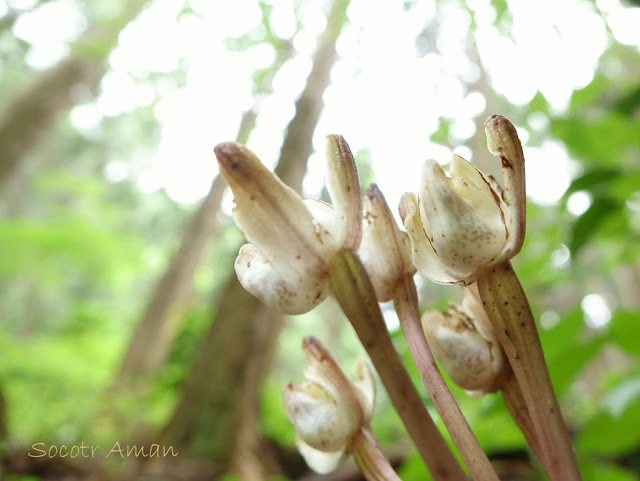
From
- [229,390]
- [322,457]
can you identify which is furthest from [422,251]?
[229,390]

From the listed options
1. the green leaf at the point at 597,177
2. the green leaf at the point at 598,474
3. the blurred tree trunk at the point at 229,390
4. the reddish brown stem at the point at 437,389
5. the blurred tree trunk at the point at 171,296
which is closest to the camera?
the reddish brown stem at the point at 437,389

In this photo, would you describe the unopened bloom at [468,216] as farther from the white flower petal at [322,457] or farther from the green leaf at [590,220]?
the green leaf at [590,220]

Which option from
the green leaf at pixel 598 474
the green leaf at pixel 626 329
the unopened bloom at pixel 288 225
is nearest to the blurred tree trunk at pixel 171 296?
the green leaf at pixel 598 474

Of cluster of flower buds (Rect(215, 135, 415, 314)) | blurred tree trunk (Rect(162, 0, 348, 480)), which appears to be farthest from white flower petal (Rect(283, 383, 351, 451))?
blurred tree trunk (Rect(162, 0, 348, 480))

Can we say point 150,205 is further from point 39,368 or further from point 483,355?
point 483,355

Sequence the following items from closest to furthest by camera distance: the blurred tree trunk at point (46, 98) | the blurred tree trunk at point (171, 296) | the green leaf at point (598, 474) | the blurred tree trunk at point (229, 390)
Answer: the green leaf at point (598, 474) → the blurred tree trunk at point (229, 390) → the blurred tree trunk at point (171, 296) → the blurred tree trunk at point (46, 98)

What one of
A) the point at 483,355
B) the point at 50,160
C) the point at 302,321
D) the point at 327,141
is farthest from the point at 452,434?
the point at 50,160
